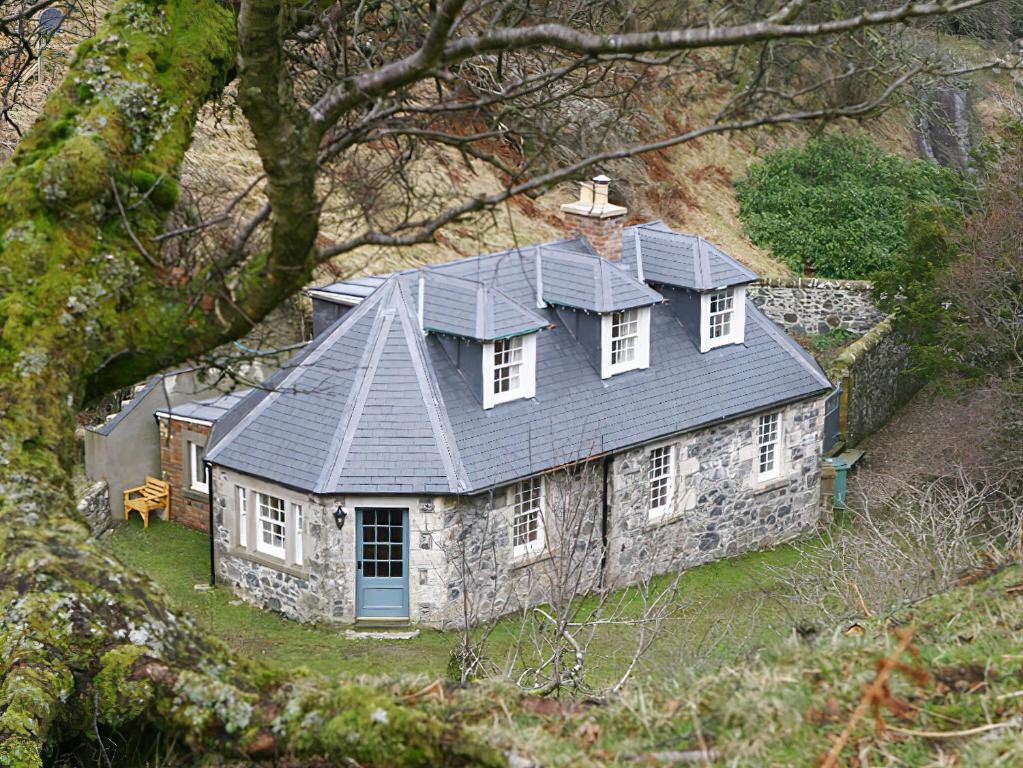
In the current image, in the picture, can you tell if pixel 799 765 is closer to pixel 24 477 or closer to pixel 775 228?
pixel 24 477

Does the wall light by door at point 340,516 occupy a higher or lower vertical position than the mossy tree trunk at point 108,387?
lower

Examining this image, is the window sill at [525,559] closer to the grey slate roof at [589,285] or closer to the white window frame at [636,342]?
the white window frame at [636,342]

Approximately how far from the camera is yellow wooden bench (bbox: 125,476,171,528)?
21.9 metres

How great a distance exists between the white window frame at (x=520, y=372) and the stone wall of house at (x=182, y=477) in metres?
5.17

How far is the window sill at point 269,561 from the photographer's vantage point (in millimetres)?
19359

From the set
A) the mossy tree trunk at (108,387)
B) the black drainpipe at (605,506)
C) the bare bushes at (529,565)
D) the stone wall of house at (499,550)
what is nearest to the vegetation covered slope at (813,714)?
the mossy tree trunk at (108,387)

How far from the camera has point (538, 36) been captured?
5.68m

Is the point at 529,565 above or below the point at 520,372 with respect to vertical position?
below

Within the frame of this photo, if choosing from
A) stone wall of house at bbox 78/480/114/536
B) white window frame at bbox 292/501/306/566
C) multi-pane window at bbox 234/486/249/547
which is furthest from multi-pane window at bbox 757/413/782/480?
stone wall of house at bbox 78/480/114/536

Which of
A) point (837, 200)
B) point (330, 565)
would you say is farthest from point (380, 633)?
point (837, 200)

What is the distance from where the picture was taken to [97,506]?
21.2 meters

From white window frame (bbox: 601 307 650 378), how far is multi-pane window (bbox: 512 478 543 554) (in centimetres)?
247

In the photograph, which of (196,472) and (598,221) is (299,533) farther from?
(598,221)

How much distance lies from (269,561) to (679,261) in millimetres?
8647
